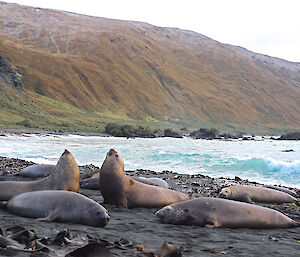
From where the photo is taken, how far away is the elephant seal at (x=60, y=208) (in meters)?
6.04

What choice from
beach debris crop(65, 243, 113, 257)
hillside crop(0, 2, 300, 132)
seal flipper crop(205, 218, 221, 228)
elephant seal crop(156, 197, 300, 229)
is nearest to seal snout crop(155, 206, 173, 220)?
elephant seal crop(156, 197, 300, 229)

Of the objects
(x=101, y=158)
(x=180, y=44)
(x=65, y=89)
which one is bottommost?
(x=101, y=158)

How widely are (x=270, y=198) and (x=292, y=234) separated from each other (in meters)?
4.28

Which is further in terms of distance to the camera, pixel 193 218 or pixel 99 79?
pixel 99 79

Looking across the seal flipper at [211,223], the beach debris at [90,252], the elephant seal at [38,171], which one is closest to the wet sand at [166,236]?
the seal flipper at [211,223]

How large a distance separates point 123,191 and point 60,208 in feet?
6.18

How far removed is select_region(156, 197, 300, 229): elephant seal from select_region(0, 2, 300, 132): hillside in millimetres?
69990

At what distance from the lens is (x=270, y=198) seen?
35.2 ft

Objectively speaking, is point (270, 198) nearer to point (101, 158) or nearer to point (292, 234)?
point (292, 234)

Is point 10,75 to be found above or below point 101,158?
above

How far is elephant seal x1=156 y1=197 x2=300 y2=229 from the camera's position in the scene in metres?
6.73

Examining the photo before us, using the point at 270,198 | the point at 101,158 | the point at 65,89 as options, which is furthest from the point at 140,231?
the point at 65,89

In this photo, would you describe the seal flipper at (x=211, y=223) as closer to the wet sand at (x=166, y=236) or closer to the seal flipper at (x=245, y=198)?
the wet sand at (x=166, y=236)

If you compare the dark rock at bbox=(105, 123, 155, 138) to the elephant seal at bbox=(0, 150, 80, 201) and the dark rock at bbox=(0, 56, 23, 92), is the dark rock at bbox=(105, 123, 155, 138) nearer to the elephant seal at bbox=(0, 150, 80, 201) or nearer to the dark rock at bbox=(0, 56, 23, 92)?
the dark rock at bbox=(0, 56, 23, 92)
